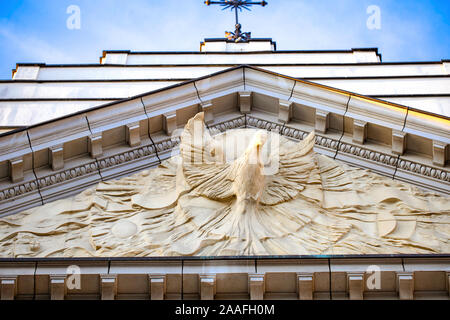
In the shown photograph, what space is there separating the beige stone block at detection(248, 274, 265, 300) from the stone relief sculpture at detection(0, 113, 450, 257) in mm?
875

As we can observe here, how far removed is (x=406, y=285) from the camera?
1120 centimetres

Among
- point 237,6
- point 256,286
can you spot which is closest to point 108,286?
point 256,286

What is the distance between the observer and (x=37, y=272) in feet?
37.4

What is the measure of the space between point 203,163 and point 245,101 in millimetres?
1921

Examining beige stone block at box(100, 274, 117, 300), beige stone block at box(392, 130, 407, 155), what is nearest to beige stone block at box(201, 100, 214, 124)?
beige stone block at box(392, 130, 407, 155)

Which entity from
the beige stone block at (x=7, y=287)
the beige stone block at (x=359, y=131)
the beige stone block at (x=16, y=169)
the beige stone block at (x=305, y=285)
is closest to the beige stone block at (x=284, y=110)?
the beige stone block at (x=359, y=131)

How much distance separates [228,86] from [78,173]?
9.56 feet

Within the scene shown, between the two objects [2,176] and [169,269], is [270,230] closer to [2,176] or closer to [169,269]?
[169,269]

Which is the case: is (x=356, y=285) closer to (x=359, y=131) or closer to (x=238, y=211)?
(x=238, y=211)

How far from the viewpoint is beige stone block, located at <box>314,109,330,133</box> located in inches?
566

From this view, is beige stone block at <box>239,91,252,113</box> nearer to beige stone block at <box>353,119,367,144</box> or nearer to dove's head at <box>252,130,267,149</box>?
beige stone block at <box>353,119,367,144</box>
